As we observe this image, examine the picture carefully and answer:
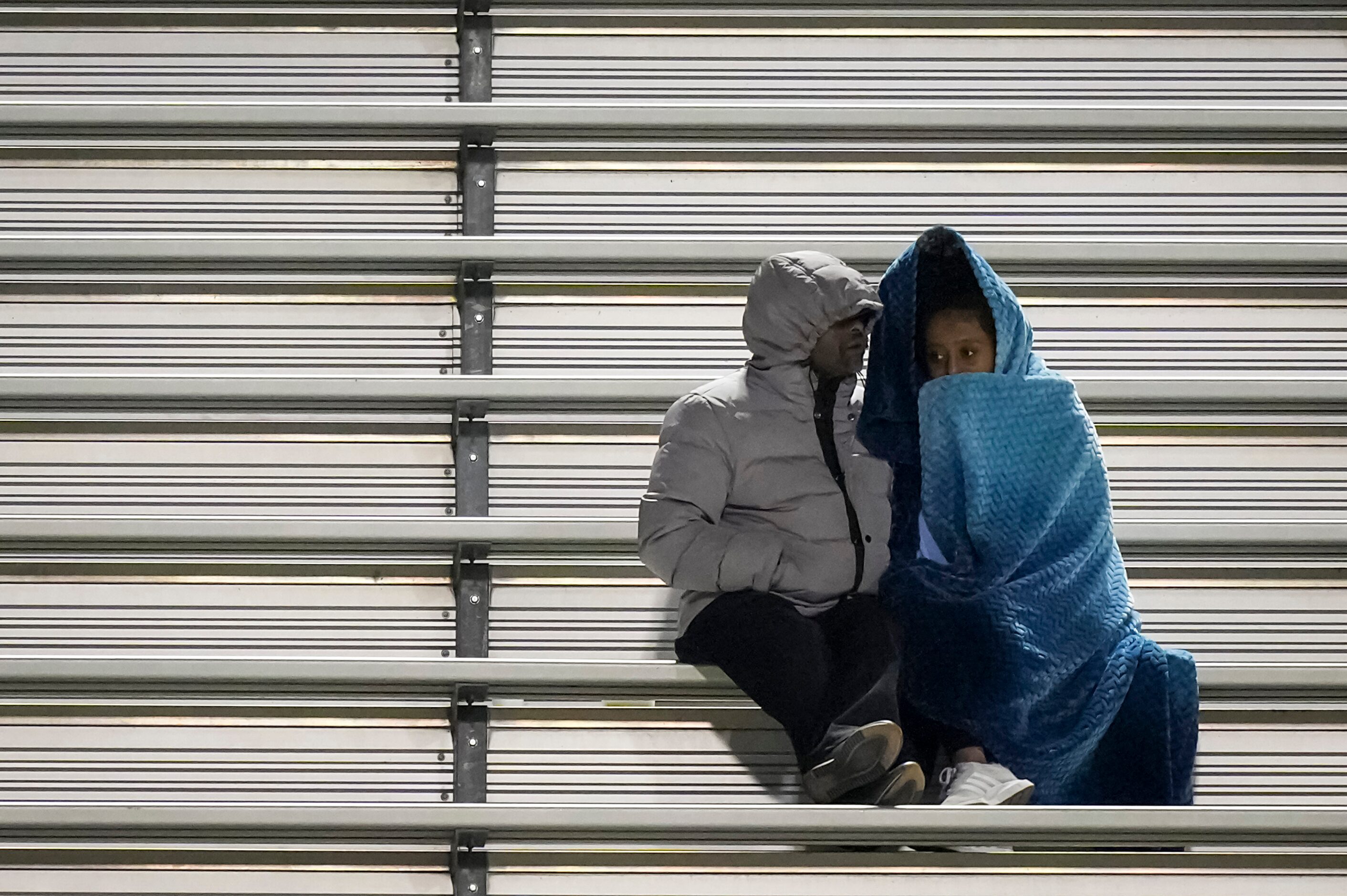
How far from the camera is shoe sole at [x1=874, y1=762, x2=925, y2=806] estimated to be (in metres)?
2.49

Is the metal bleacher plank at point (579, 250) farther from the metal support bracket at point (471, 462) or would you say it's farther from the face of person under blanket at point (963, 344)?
the face of person under blanket at point (963, 344)

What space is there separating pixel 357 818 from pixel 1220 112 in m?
2.30

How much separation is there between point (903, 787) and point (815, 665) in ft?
0.81

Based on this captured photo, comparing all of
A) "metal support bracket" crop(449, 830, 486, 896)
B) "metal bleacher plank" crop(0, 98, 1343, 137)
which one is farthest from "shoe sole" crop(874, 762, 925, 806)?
"metal bleacher plank" crop(0, 98, 1343, 137)

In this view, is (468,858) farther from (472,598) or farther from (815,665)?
(815,665)

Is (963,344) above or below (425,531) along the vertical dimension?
above

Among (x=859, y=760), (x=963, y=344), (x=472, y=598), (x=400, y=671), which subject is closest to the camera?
(x=859, y=760)

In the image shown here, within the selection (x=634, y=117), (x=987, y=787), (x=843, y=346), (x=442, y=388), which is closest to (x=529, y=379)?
(x=442, y=388)

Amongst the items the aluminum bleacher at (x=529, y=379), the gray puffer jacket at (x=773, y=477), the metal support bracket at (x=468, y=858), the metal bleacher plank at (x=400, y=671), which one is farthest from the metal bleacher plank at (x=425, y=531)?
the metal support bracket at (x=468, y=858)

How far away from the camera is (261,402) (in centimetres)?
314

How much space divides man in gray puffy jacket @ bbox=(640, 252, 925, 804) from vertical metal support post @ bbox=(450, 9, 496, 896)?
0.52m

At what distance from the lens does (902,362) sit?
8.98 ft

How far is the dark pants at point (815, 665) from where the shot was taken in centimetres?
249

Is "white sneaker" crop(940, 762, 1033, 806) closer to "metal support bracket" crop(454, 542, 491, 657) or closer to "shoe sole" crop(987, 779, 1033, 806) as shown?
"shoe sole" crop(987, 779, 1033, 806)
